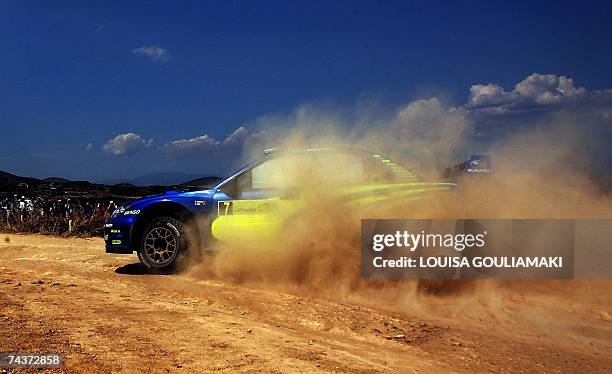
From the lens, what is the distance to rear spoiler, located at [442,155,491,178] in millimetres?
8293

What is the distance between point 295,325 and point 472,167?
479 cm

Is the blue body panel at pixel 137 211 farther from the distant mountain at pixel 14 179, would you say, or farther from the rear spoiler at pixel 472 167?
the distant mountain at pixel 14 179

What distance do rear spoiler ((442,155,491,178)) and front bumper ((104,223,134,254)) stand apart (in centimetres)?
480

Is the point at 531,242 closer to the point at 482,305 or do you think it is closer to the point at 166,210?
the point at 482,305

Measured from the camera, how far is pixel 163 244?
310 inches

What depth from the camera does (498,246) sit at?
21.7 feet

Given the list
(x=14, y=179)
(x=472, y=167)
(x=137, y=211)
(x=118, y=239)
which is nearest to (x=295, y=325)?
(x=137, y=211)

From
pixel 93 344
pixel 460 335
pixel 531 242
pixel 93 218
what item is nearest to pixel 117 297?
pixel 93 344

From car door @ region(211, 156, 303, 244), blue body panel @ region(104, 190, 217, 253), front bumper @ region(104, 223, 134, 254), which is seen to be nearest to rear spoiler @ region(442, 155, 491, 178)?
car door @ region(211, 156, 303, 244)

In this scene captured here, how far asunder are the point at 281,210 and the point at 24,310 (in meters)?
3.19

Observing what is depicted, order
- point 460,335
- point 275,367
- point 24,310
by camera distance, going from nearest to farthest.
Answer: point 275,367 < point 460,335 < point 24,310

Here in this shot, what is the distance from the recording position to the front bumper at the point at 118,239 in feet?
26.3
